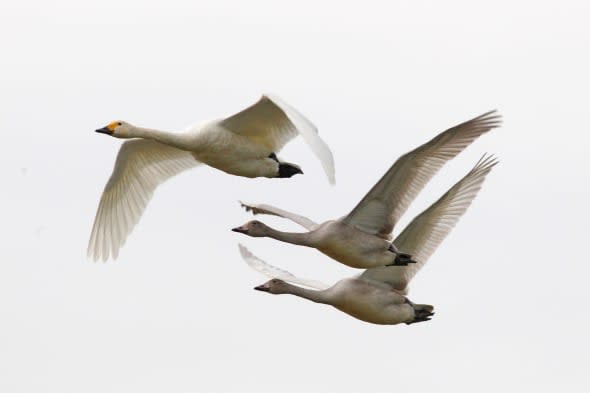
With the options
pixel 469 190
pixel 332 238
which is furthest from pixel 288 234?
pixel 469 190

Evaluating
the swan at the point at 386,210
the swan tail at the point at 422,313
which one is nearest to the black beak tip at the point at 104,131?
the swan at the point at 386,210

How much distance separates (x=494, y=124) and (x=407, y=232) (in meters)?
3.16

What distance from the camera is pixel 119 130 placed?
2898 cm

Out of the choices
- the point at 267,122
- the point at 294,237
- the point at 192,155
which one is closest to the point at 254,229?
the point at 294,237

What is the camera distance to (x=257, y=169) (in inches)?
1127

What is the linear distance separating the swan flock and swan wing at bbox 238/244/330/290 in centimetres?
2

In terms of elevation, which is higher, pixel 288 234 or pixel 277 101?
pixel 277 101

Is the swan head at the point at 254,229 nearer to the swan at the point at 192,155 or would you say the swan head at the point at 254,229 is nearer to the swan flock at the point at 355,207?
the swan flock at the point at 355,207

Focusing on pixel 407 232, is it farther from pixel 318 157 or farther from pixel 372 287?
pixel 318 157

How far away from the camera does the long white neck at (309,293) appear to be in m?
27.7

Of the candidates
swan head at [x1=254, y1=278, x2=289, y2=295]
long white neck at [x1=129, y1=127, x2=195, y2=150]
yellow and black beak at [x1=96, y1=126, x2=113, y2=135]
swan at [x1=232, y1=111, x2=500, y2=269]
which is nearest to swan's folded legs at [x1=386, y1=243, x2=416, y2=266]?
swan at [x1=232, y1=111, x2=500, y2=269]

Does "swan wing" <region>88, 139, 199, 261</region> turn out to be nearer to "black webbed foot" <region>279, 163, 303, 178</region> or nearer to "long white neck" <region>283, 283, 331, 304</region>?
"black webbed foot" <region>279, 163, 303, 178</region>

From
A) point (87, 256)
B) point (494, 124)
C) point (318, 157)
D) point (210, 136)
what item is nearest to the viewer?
point (318, 157)

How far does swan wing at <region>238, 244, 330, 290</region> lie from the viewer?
29.7 m
